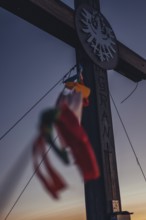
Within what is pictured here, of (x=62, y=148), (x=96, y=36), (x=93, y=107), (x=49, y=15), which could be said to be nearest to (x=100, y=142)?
(x=93, y=107)

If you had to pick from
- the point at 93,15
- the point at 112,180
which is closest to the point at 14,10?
the point at 93,15

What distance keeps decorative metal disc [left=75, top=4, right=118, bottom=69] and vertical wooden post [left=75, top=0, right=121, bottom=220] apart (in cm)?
9

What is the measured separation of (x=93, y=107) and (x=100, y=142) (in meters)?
0.40

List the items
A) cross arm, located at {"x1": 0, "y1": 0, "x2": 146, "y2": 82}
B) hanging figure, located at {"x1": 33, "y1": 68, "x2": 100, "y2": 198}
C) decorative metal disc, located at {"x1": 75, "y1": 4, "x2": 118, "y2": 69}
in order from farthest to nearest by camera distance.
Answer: decorative metal disc, located at {"x1": 75, "y1": 4, "x2": 118, "y2": 69}
cross arm, located at {"x1": 0, "y1": 0, "x2": 146, "y2": 82}
hanging figure, located at {"x1": 33, "y1": 68, "x2": 100, "y2": 198}

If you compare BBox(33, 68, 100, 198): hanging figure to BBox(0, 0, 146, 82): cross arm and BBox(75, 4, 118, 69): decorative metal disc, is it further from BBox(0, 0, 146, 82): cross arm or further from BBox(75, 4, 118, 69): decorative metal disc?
BBox(75, 4, 118, 69): decorative metal disc

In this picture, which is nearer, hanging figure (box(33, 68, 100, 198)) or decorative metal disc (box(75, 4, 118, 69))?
hanging figure (box(33, 68, 100, 198))

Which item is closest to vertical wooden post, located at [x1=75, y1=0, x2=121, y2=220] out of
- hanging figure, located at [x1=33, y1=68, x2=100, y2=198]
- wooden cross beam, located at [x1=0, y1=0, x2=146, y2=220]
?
wooden cross beam, located at [x1=0, y1=0, x2=146, y2=220]

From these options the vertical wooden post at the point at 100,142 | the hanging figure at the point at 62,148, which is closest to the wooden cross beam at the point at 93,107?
the vertical wooden post at the point at 100,142

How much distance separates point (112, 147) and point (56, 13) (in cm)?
153

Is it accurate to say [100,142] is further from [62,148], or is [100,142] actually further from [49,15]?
[62,148]

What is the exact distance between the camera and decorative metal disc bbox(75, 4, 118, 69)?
3.95 m

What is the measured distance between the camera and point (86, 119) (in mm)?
3793

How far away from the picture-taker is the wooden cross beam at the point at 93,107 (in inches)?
137

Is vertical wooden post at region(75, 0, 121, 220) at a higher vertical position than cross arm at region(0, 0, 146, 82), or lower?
lower
